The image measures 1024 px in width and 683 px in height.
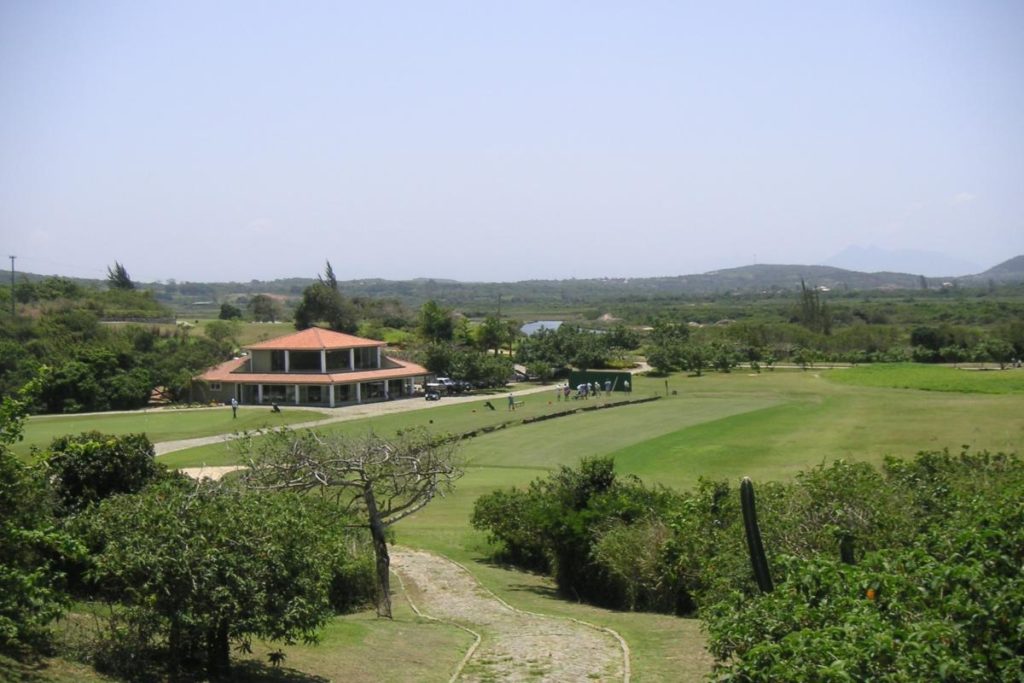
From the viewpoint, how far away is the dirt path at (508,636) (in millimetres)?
14547

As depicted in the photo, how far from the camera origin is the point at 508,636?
1709cm

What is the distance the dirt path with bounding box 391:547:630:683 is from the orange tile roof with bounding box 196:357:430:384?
187 feet

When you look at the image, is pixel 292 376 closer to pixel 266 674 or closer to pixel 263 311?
pixel 266 674

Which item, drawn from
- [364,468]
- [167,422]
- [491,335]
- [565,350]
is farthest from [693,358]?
[364,468]

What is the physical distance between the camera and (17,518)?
1197 centimetres

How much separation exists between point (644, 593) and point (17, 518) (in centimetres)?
1320

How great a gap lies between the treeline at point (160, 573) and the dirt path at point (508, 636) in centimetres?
292

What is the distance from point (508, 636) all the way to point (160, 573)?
6.75 metres

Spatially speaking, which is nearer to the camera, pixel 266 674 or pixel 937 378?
pixel 266 674

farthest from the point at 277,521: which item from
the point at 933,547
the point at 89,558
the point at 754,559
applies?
the point at 933,547

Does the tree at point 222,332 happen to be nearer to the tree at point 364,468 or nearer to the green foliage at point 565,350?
the green foliage at point 565,350

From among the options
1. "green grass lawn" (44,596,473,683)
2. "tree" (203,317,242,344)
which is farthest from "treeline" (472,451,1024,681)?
"tree" (203,317,242,344)

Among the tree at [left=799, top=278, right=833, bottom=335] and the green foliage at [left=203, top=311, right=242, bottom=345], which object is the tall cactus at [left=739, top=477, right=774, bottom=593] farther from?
the tree at [left=799, top=278, right=833, bottom=335]

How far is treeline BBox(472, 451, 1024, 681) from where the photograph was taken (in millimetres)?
8617
